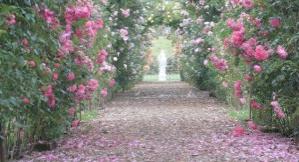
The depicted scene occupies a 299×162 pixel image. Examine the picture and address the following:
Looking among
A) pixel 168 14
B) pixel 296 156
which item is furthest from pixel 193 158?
pixel 168 14

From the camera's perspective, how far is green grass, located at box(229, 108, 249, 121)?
9602mm

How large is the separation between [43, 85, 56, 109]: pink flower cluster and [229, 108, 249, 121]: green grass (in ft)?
13.7

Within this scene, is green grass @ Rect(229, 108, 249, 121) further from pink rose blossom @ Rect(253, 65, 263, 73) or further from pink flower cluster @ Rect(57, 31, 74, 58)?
pink flower cluster @ Rect(57, 31, 74, 58)

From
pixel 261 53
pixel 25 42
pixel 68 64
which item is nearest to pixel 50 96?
pixel 68 64

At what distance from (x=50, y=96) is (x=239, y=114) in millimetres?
5051

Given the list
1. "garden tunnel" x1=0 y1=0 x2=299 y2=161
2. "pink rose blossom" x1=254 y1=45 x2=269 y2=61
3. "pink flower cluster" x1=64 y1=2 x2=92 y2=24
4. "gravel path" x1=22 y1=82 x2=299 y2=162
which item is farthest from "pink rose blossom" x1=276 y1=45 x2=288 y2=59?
"pink flower cluster" x1=64 y1=2 x2=92 y2=24

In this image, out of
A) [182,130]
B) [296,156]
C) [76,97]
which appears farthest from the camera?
[182,130]

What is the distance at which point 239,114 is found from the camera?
10219 mm

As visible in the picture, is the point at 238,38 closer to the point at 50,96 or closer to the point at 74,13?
the point at 74,13

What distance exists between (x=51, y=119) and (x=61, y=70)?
→ 0.62m

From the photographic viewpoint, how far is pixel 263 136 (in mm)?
7387

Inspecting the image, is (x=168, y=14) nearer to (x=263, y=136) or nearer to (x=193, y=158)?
(x=263, y=136)

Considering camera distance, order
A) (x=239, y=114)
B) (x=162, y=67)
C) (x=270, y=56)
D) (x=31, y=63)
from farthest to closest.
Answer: (x=162, y=67) → (x=239, y=114) → (x=270, y=56) → (x=31, y=63)

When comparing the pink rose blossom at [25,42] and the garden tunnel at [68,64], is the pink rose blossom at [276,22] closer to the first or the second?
the garden tunnel at [68,64]
